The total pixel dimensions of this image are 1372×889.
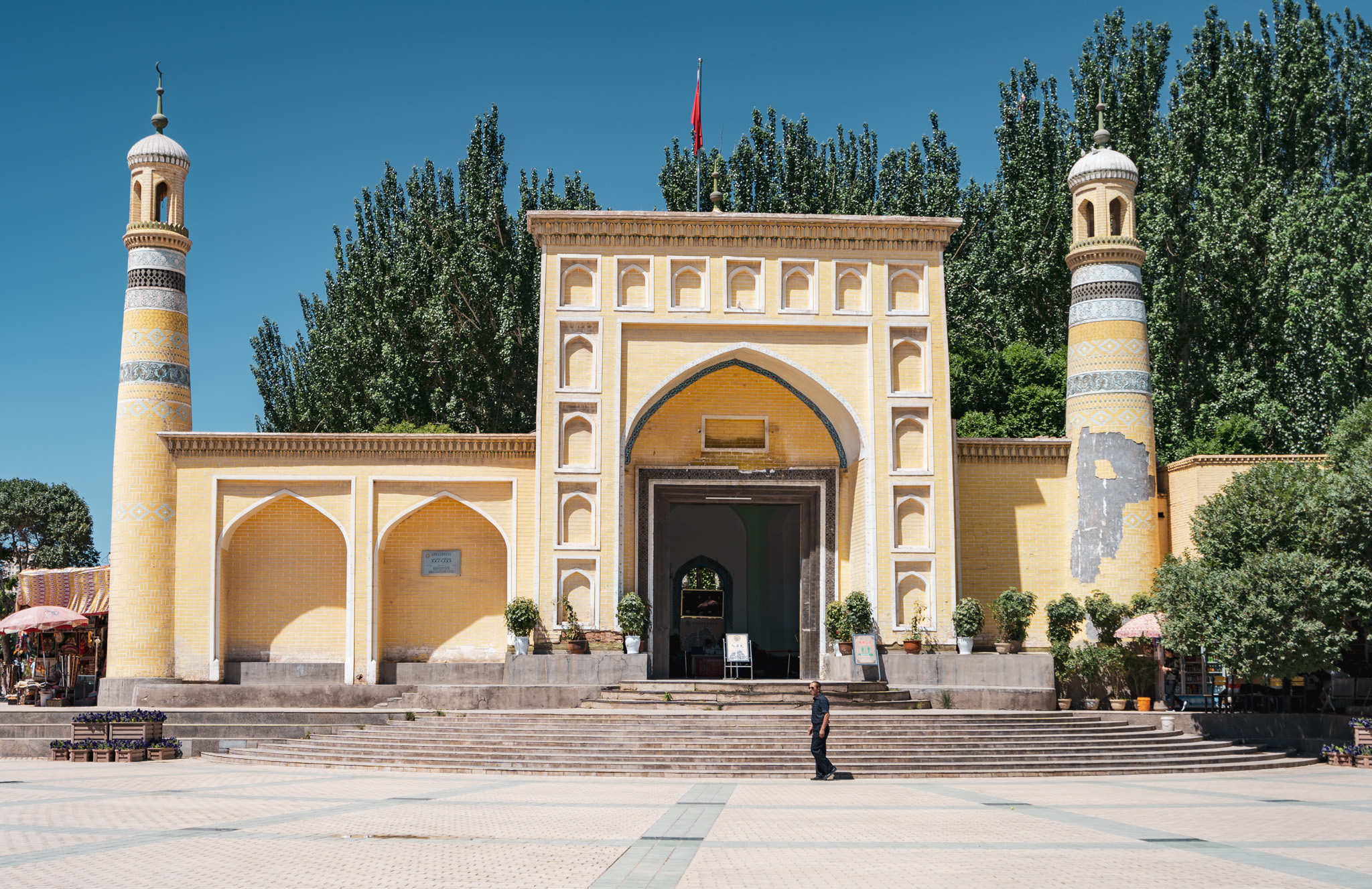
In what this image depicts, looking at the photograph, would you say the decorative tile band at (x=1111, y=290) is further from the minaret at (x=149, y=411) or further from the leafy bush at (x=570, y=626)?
the minaret at (x=149, y=411)

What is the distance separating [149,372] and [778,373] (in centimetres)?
969

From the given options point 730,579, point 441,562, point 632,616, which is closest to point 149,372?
point 441,562

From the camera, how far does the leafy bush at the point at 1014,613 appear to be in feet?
58.9

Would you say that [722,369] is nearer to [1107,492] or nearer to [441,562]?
[441,562]

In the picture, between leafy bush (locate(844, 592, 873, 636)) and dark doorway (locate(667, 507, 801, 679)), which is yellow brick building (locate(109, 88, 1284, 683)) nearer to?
leafy bush (locate(844, 592, 873, 636))

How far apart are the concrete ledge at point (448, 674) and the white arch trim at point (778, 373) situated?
385cm

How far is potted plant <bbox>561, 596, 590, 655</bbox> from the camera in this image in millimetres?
17625

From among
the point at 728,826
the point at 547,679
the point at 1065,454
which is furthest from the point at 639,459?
the point at 728,826

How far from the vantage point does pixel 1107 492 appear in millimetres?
18750

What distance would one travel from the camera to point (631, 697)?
16.5 metres

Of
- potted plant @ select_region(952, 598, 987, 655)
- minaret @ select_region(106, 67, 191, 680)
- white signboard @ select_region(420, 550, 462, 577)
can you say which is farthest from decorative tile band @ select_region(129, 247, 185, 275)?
potted plant @ select_region(952, 598, 987, 655)

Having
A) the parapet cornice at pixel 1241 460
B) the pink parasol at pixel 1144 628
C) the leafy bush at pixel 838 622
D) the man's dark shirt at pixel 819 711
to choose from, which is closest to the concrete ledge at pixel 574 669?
the leafy bush at pixel 838 622

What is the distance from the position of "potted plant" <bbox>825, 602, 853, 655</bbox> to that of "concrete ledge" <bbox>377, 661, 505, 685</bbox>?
4.94 meters

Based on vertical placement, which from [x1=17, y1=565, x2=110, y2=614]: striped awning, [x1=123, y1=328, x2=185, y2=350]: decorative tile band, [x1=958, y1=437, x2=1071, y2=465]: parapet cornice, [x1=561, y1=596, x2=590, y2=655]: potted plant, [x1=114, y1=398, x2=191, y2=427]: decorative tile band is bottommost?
[x1=561, y1=596, x2=590, y2=655]: potted plant
